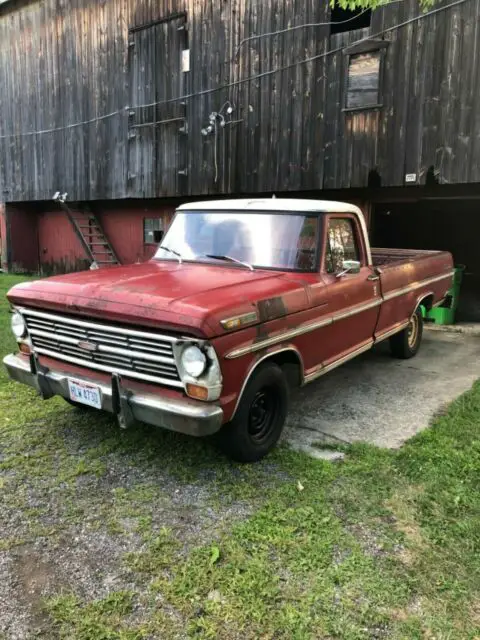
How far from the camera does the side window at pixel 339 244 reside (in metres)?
4.82

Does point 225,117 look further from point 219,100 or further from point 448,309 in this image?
point 448,309

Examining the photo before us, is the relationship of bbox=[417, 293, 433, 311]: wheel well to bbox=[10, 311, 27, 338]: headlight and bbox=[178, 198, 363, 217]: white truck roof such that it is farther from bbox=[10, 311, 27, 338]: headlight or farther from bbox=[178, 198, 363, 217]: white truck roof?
bbox=[10, 311, 27, 338]: headlight

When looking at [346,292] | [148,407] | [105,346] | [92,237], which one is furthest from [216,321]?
[92,237]

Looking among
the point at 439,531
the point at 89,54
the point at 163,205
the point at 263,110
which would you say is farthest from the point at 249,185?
the point at 439,531

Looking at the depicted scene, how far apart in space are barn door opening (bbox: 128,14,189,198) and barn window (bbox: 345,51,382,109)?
4056 mm

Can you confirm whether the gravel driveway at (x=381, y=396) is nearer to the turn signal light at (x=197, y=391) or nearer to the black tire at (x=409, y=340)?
the black tire at (x=409, y=340)

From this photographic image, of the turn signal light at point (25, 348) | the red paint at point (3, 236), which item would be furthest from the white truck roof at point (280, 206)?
the red paint at point (3, 236)

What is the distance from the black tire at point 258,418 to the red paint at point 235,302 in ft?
0.51

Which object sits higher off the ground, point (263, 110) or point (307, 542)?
point (263, 110)

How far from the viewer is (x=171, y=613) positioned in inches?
99.3

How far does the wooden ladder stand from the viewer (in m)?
14.5

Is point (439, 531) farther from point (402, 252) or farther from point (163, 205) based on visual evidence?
point (163, 205)

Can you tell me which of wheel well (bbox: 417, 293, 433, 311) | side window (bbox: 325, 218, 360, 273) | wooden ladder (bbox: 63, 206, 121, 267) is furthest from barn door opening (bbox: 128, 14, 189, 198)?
side window (bbox: 325, 218, 360, 273)

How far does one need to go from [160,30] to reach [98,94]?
2470mm
